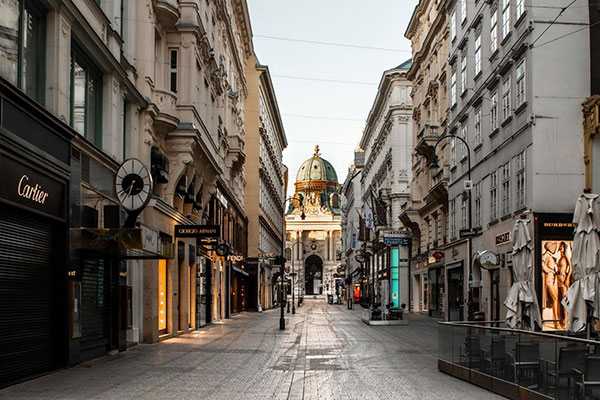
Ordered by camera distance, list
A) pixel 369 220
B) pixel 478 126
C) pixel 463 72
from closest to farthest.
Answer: pixel 478 126 → pixel 463 72 → pixel 369 220

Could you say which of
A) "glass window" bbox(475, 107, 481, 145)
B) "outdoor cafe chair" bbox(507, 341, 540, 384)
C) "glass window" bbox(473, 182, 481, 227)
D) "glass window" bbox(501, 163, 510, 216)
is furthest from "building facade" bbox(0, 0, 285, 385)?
"glass window" bbox(473, 182, 481, 227)

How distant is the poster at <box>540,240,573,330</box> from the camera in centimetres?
2689

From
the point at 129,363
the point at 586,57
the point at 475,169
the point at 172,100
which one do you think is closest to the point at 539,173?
the point at 586,57

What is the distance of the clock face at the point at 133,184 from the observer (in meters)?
20.0

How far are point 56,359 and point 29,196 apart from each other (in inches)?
147

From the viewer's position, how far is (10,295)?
567 inches

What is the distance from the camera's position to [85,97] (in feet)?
65.4

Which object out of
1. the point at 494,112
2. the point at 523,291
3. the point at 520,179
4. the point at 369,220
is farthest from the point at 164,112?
the point at 369,220

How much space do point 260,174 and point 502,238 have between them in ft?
131

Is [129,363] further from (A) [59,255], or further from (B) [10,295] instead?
(B) [10,295]

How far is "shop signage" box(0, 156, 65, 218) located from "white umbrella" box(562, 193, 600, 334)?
11.2m

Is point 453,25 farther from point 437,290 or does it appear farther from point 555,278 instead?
point 555,278

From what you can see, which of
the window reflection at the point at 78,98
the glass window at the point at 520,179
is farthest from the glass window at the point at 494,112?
the window reflection at the point at 78,98

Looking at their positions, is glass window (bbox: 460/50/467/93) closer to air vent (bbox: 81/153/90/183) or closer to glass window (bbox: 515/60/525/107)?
glass window (bbox: 515/60/525/107)
